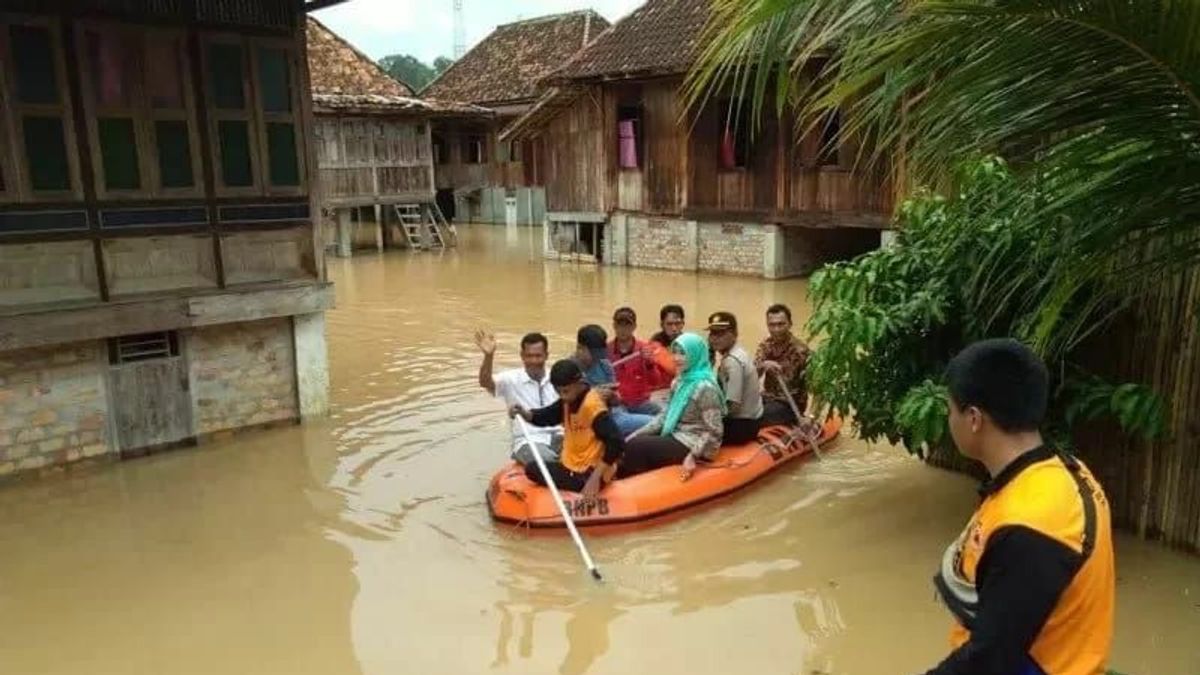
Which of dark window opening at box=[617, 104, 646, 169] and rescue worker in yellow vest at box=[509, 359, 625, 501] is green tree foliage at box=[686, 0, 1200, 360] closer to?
rescue worker in yellow vest at box=[509, 359, 625, 501]

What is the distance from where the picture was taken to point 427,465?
26.0ft

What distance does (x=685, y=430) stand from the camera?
6.77 meters

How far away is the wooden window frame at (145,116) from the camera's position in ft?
24.6

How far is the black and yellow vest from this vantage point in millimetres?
1774

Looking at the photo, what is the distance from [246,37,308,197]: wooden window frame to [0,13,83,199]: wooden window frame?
1.49 metres

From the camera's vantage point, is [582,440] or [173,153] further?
[173,153]

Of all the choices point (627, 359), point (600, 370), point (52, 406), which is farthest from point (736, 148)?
point (52, 406)

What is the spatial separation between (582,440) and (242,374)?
13.2 feet

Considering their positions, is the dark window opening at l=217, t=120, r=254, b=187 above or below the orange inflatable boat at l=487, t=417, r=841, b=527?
above

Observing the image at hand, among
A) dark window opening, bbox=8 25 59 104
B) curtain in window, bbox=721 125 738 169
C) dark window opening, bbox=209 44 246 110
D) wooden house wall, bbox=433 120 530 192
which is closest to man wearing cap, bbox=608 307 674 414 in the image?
dark window opening, bbox=209 44 246 110

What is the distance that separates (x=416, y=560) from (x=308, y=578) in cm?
68

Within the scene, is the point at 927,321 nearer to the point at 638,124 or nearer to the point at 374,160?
the point at 638,124

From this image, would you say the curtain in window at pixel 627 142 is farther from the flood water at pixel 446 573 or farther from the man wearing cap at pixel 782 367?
the man wearing cap at pixel 782 367

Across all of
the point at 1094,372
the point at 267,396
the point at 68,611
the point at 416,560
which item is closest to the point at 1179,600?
the point at 1094,372
